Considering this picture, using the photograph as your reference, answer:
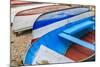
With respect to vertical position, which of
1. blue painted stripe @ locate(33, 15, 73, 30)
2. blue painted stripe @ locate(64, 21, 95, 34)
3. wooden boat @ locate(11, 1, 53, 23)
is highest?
wooden boat @ locate(11, 1, 53, 23)

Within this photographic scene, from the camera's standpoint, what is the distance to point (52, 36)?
225 centimetres

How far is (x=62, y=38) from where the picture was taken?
7.46ft

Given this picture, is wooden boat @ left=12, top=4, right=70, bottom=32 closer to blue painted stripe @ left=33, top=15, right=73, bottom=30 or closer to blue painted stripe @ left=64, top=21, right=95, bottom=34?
blue painted stripe @ left=33, top=15, right=73, bottom=30

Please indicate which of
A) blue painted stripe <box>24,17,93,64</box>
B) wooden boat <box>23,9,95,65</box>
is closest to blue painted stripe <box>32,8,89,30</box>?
wooden boat <box>23,9,95,65</box>

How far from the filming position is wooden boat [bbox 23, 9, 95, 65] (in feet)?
7.23

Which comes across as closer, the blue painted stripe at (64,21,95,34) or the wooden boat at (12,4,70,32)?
the wooden boat at (12,4,70,32)

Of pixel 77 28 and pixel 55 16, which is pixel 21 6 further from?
pixel 77 28

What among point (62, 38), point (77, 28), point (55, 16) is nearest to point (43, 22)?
point (55, 16)

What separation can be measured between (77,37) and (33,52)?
1.63 feet

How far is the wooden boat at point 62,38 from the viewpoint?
2.21 m
